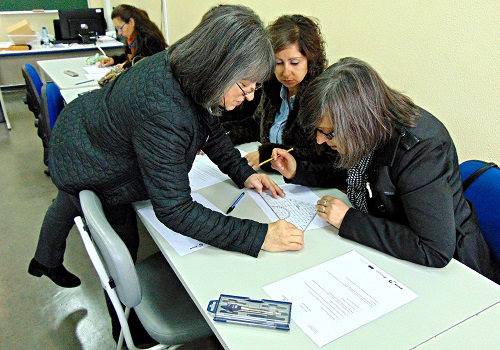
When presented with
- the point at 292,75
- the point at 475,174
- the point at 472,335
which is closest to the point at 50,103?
the point at 292,75

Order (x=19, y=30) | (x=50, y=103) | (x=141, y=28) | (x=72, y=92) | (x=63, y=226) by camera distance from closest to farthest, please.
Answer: (x=63, y=226)
(x=50, y=103)
(x=72, y=92)
(x=141, y=28)
(x=19, y=30)

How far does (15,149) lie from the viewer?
3863 millimetres

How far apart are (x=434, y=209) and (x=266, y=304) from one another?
52cm

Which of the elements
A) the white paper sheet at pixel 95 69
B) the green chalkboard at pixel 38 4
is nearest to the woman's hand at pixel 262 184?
the white paper sheet at pixel 95 69

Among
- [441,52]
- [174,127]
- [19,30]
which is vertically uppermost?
[441,52]

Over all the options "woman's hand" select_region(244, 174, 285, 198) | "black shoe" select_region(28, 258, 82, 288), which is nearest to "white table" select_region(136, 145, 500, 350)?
"woman's hand" select_region(244, 174, 285, 198)

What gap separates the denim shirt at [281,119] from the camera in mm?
1875

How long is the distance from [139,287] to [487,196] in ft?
3.75

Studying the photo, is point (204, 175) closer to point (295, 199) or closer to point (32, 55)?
point (295, 199)

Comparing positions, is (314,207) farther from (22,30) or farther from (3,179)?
(22,30)

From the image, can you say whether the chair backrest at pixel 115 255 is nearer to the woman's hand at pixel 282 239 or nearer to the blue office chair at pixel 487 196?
the woman's hand at pixel 282 239

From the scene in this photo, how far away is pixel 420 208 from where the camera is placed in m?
1.05

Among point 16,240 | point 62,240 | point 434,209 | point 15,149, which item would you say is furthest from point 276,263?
point 15,149

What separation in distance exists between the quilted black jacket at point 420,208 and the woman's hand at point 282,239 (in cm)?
16
